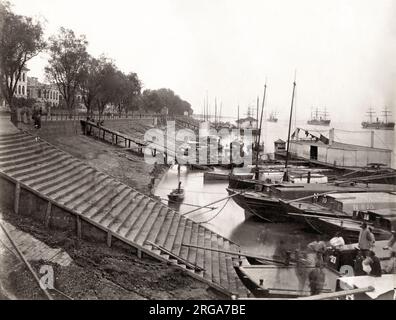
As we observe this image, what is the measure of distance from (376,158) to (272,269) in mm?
37766

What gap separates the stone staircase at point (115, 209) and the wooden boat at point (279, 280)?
0.48 meters

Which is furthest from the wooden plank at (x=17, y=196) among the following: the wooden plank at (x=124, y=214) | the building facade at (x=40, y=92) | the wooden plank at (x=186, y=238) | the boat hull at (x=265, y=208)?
the building facade at (x=40, y=92)

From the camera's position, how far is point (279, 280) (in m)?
13.5

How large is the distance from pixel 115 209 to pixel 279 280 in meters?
6.88

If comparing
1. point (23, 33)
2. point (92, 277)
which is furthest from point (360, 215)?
point (23, 33)

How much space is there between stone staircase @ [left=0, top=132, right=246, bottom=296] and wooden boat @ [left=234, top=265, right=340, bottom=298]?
0.48 meters

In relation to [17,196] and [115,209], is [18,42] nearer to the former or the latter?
[115,209]

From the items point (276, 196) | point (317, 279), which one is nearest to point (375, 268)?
point (317, 279)

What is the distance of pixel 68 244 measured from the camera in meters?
11.5

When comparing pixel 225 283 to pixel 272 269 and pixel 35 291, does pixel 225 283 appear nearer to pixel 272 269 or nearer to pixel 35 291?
pixel 272 269

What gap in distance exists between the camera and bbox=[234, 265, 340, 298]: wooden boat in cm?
1227

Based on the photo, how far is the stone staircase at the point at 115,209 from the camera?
1262cm

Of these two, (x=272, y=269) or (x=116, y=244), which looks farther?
(x=272, y=269)

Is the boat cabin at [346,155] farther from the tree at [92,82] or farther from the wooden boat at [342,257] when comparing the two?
the wooden boat at [342,257]
